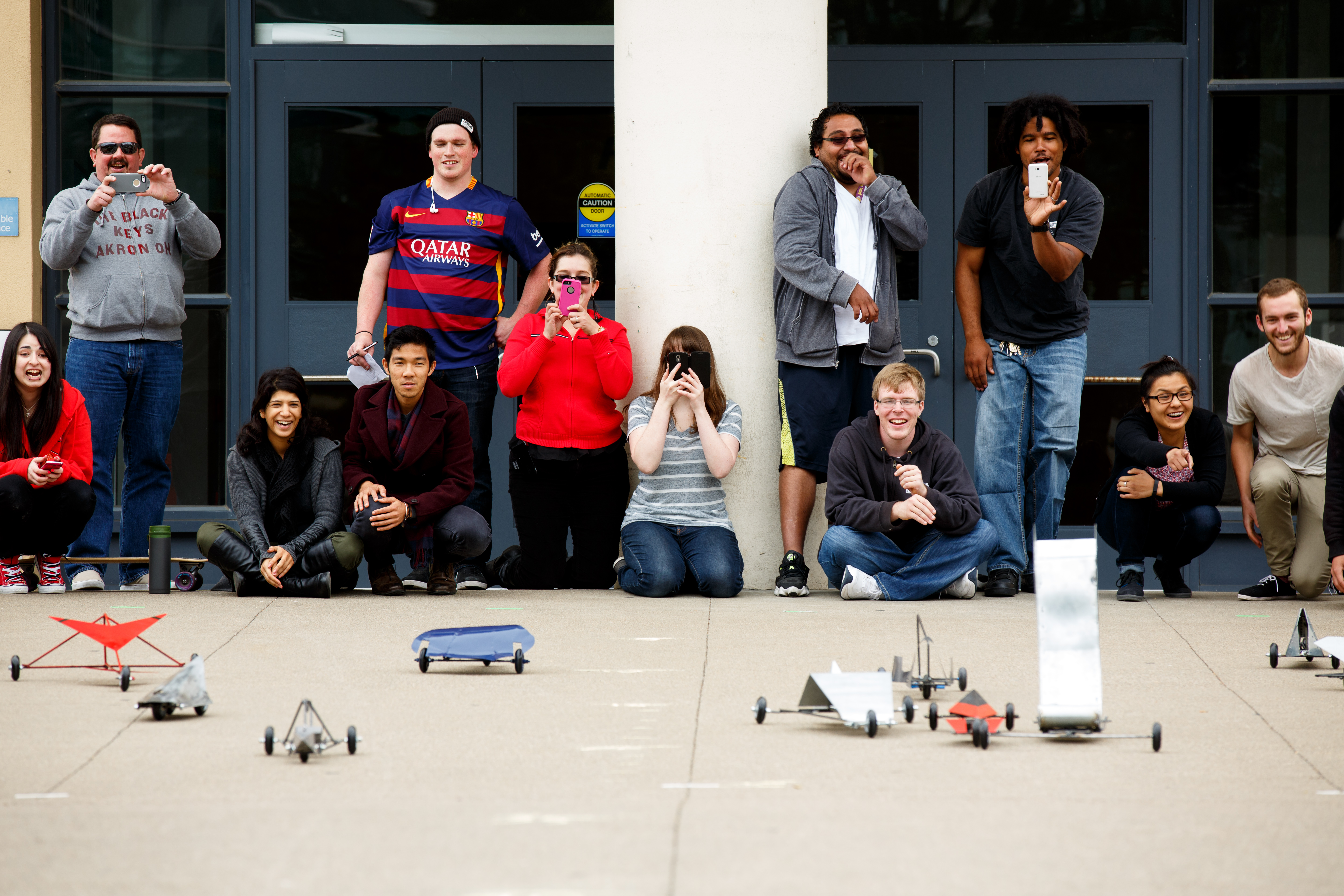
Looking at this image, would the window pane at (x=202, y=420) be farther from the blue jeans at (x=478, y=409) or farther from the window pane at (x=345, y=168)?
the blue jeans at (x=478, y=409)

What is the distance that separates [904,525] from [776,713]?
2.42 meters

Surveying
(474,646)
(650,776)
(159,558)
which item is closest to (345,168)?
(159,558)

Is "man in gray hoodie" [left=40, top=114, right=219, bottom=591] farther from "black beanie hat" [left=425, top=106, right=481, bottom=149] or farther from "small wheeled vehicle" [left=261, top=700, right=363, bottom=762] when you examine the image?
"small wheeled vehicle" [left=261, top=700, right=363, bottom=762]

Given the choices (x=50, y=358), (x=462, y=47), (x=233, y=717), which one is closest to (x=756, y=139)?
(x=462, y=47)

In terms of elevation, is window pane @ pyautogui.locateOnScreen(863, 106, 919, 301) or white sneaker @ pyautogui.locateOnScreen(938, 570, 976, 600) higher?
window pane @ pyautogui.locateOnScreen(863, 106, 919, 301)

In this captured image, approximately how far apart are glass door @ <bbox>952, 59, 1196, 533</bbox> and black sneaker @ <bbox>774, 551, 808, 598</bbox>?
6.24ft

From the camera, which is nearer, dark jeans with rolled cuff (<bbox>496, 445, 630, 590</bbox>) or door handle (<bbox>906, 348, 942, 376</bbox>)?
dark jeans with rolled cuff (<bbox>496, 445, 630, 590</bbox>)

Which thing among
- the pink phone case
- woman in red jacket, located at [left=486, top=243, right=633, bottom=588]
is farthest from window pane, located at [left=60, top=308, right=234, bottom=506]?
the pink phone case

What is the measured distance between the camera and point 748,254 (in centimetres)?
670

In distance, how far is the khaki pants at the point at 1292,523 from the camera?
626 cm

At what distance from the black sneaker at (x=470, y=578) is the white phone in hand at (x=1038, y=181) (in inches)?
113

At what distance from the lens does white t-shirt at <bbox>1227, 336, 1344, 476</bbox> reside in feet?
20.7

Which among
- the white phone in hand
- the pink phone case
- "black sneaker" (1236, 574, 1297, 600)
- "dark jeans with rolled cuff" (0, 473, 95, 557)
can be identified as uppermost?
the white phone in hand

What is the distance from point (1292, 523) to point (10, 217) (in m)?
6.48
